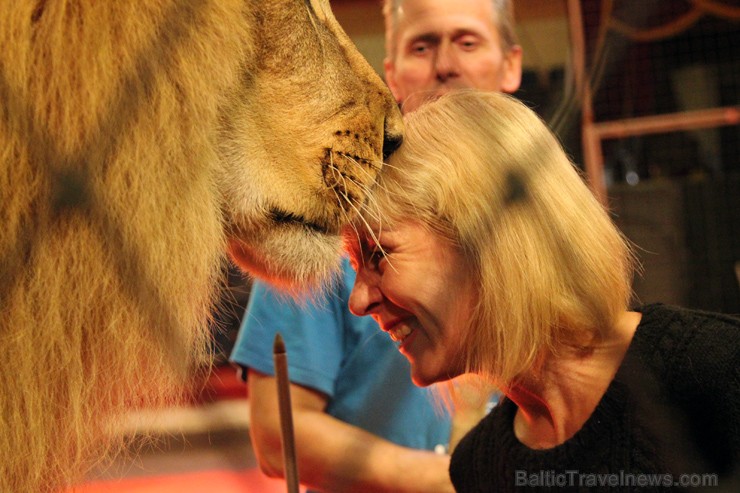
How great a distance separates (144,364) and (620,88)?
5060 mm

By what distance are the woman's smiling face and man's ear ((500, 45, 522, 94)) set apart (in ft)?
1.87

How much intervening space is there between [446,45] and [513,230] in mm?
509

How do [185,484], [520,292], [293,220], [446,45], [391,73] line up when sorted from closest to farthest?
[293,220] < [520,292] < [446,45] < [391,73] < [185,484]

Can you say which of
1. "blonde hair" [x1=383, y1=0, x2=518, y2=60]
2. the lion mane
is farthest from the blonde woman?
"blonde hair" [x1=383, y1=0, x2=518, y2=60]

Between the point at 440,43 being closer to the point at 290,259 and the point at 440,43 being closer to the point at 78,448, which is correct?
the point at 290,259

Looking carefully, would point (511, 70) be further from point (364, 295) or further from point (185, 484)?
point (185, 484)

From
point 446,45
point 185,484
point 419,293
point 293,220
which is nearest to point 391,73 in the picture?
point 446,45

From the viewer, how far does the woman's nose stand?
141 cm

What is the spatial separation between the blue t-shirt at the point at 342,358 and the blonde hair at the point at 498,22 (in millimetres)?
420

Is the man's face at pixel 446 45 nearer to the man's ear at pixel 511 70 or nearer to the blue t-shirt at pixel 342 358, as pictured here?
the man's ear at pixel 511 70

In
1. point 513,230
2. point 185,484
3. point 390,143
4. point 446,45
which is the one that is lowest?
point 185,484

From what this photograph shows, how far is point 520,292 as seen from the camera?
1.36 meters

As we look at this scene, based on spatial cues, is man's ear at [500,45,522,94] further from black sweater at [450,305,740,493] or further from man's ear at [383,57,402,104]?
black sweater at [450,305,740,493]

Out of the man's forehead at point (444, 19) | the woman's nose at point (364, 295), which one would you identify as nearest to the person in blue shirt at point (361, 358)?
the man's forehead at point (444, 19)
